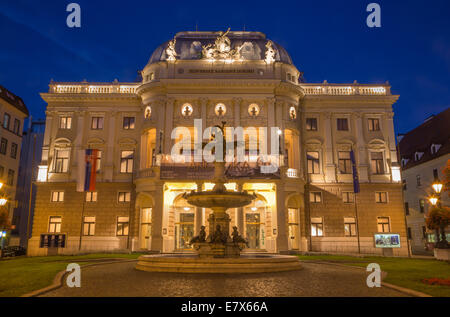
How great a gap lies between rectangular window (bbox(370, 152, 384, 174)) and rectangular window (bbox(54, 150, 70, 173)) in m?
32.6

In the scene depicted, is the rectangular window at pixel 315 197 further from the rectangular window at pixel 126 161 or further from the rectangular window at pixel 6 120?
the rectangular window at pixel 6 120

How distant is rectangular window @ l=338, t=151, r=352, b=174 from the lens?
4000 cm

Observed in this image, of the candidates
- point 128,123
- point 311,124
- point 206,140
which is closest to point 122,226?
point 128,123

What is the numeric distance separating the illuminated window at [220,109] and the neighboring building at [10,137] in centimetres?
2581

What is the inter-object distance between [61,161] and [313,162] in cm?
2701

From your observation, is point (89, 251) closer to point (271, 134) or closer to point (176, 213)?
point (176, 213)

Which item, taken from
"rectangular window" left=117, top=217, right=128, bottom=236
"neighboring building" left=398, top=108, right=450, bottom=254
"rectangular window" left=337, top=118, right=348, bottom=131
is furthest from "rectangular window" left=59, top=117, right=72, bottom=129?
"neighboring building" left=398, top=108, right=450, bottom=254

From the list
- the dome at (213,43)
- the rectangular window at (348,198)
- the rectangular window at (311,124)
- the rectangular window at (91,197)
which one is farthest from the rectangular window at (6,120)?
the rectangular window at (348,198)

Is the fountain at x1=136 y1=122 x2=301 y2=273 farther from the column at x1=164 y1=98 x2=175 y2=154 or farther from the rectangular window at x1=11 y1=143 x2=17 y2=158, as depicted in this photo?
the rectangular window at x1=11 y1=143 x2=17 y2=158

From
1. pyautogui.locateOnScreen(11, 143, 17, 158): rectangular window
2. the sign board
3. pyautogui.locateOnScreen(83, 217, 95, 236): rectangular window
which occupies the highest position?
pyautogui.locateOnScreen(11, 143, 17, 158): rectangular window

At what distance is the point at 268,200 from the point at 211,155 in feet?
25.9

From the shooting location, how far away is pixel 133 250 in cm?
3666

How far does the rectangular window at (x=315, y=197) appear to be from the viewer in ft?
128
